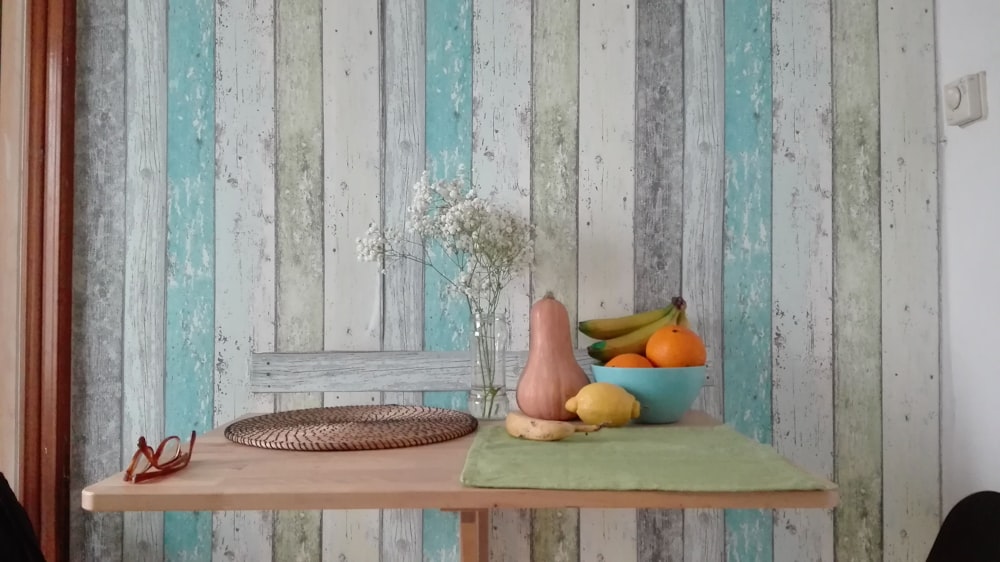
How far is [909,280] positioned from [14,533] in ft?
5.47

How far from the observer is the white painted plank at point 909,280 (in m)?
1.50

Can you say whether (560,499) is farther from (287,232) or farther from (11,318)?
(11,318)

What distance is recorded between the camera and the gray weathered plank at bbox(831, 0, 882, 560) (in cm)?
150

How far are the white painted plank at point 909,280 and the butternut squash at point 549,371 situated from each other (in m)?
0.75

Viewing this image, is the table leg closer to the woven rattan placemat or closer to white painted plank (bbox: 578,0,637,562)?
the woven rattan placemat

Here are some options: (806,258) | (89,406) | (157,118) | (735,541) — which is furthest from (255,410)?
(806,258)

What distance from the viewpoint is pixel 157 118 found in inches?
60.5

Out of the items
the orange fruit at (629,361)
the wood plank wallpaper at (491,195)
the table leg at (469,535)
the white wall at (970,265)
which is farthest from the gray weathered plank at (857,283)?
the table leg at (469,535)

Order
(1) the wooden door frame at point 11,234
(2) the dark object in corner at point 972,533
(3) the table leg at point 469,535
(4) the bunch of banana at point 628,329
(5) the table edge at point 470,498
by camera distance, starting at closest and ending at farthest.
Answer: (5) the table edge at point 470,498
(3) the table leg at point 469,535
(2) the dark object in corner at point 972,533
(4) the bunch of banana at point 628,329
(1) the wooden door frame at point 11,234

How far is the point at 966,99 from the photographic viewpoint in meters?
1.40

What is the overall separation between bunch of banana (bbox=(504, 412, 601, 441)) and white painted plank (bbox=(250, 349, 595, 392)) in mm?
397

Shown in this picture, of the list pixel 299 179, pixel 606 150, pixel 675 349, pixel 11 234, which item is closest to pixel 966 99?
pixel 606 150

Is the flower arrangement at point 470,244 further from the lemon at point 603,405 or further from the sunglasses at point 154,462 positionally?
the sunglasses at point 154,462

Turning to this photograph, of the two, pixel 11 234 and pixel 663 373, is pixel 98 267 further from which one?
pixel 663 373
